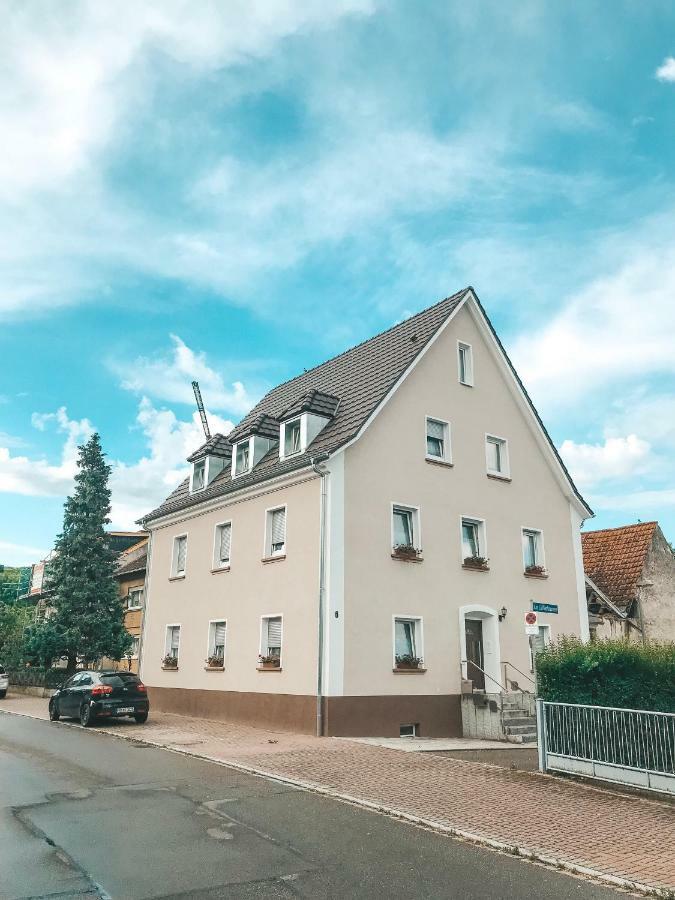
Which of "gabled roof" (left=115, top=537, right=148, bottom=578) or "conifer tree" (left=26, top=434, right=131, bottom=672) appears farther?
"gabled roof" (left=115, top=537, right=148, bottom=578)

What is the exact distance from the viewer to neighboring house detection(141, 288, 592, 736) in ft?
63.3

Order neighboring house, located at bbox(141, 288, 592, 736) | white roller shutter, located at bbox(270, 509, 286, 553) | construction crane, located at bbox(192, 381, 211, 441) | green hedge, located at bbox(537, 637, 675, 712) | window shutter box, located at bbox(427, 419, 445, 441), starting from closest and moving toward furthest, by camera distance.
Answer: green hedge, located at bbox(537, 637, 675, 712)
neighboring house, located at bbox(141, 288, 592, 736)
white roller shutter, located at bbox(270, 509, 286, 553)
window shutter box, located at bbox(427, 419, 445, 441)
construction crane, located at bbox(192, 381, 211, 441)

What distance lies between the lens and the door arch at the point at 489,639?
71.1 feet

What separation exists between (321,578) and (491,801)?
8.87m

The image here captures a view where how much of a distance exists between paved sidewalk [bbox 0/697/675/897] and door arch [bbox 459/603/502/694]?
20.0 feet

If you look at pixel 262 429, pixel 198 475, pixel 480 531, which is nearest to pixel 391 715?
pixel 480 531

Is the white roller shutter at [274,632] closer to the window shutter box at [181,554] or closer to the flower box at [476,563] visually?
the flower box at [476,563]

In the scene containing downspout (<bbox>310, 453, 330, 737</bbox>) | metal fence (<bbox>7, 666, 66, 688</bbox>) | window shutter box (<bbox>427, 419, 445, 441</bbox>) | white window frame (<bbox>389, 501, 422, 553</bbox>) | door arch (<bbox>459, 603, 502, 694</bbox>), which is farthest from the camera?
metal fence (<bbox>7, 666, 66, 688</bbox>)

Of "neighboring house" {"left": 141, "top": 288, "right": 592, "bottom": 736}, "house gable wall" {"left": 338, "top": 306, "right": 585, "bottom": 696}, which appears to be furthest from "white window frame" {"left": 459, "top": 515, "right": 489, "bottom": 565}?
"house gable wall" {"left": 338, "top": 306, "right": 585, "bottom": 696}

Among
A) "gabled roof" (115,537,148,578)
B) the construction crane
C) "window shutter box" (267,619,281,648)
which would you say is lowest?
"window shutter box" (267,619,281,648)

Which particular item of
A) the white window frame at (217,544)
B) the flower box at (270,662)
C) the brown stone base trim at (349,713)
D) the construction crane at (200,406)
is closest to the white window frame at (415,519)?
the brown stone base trim at (349,713)

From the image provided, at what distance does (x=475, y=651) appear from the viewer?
72.7ft

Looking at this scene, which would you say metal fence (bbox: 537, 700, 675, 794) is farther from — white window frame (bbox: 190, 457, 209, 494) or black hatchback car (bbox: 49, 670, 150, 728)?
white window frame (bbox: 190, 457, 209, 494)

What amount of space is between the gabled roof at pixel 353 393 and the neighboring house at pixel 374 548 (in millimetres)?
87
